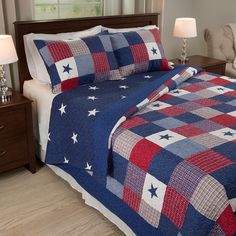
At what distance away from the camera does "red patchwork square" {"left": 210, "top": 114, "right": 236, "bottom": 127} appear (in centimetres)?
198

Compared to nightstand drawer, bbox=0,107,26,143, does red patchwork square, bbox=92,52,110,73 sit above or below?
above

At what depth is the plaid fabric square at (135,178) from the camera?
172cm

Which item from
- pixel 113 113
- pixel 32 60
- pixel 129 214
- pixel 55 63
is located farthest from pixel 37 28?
pixel 129 214

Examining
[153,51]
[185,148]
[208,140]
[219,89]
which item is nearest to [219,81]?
[219,89]

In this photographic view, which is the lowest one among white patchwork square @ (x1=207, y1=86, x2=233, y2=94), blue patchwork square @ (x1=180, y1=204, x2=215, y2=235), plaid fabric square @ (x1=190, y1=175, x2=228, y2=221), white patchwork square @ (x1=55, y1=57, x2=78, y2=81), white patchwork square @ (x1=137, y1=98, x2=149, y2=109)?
blue patchwork square @ (x1=180, y1=204, x2=215, y2=235)

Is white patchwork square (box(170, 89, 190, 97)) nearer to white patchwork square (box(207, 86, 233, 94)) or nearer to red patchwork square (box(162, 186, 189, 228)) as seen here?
white patchwork square (box(207, 86, 233, 94))

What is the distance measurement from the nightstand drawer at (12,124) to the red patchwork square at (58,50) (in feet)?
1.46

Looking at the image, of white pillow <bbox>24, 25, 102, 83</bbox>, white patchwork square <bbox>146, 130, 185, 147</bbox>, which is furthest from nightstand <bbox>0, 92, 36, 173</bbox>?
white patchwork square <bbox>146, 130, 185, 147</bbox>

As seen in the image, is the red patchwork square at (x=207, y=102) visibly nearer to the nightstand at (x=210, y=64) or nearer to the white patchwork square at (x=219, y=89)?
the white patchwork square at (x=219, y=89)

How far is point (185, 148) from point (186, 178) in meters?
0.20

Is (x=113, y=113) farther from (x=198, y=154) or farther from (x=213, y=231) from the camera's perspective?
(x=213, y=231)

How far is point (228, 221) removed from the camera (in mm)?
1417

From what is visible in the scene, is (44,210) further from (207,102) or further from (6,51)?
(207,102)

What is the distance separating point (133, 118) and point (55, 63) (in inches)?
31.8
